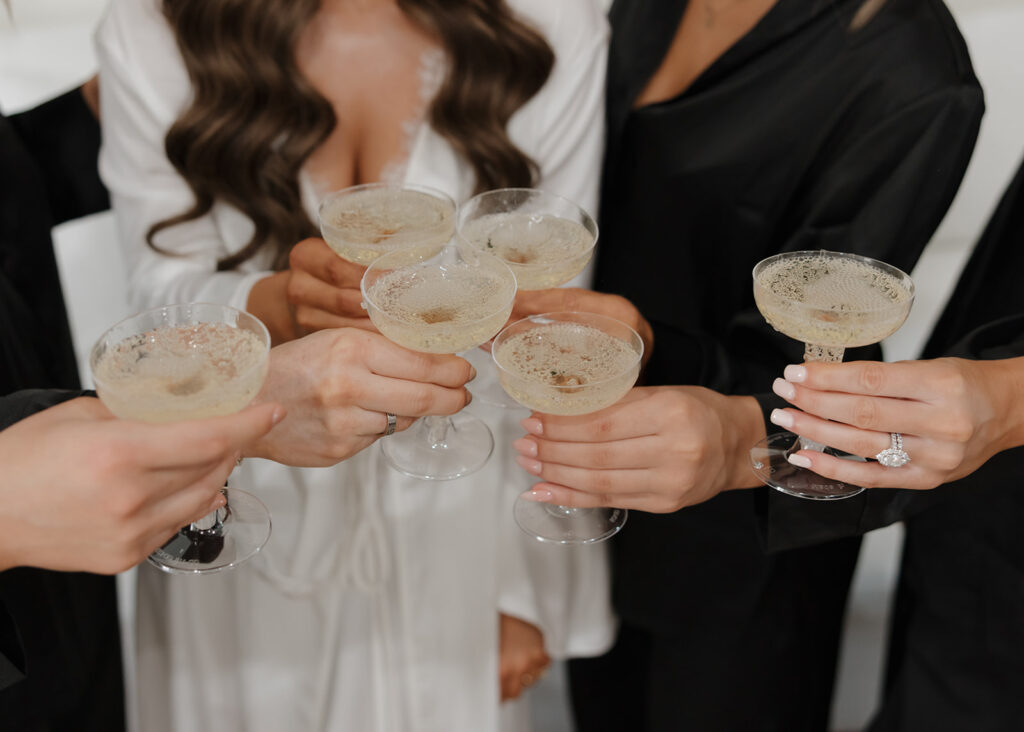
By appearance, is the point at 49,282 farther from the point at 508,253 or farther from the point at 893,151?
the point at 893,151

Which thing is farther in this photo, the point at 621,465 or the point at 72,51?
the point at 72,51

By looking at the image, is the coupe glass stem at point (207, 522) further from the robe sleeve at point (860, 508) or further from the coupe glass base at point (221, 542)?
the robe sleeve at point (860, 508)

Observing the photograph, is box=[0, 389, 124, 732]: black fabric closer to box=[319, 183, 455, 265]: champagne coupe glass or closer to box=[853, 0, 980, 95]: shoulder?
box=[319, 183, 455, 265]: champagne coupe glass

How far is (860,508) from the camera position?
5.13ft

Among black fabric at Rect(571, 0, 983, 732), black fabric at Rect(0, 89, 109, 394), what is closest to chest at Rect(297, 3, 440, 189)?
black fabric at Rect(571, 0, 983, 732)

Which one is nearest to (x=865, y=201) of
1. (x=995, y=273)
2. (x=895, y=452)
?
(x=995, y=273)

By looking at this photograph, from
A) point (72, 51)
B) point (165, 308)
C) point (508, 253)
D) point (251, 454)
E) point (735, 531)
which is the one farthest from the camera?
point (72, 51)

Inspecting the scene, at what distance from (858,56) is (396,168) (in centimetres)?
91

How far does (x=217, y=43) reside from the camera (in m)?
1.79

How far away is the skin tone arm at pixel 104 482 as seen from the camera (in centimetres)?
102

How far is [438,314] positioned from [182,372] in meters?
0.38

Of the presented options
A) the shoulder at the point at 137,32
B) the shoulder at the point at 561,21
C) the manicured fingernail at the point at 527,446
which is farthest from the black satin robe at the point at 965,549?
the shoulder at the point at 137,32

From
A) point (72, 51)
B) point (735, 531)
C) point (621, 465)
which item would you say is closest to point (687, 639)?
point (735, 531)

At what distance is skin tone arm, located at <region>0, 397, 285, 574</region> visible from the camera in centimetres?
102
